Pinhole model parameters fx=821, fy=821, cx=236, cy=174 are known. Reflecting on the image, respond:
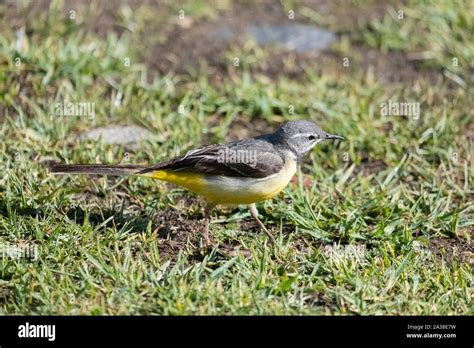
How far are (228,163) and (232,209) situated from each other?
2.71ft

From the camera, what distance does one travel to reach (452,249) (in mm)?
7039

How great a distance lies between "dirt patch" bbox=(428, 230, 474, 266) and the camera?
688cm

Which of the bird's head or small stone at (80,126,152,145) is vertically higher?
small stone at (80,126,152,145)

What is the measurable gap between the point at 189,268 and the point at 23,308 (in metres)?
1.24

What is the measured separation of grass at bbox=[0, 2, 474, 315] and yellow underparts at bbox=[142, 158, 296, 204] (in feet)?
1.20

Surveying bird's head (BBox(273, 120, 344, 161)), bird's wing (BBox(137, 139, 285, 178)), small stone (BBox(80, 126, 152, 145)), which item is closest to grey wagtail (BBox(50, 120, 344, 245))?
bird's wing (BBox(137, 139, 285, 178))

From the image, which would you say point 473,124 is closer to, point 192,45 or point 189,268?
point 192,45

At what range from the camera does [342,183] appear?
26.6 ft

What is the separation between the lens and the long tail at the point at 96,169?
22.5 ft

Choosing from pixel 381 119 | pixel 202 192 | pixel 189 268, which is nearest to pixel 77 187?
pixel 202 192

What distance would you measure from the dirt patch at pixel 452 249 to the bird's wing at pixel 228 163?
1504 millimetres

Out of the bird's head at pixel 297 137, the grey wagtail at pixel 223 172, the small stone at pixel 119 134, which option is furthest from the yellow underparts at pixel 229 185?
the small stone at pixel 119 134

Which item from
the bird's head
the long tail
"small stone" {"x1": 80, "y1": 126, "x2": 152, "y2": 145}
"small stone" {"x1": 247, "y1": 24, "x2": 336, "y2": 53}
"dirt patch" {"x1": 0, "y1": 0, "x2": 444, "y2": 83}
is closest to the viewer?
the long tail

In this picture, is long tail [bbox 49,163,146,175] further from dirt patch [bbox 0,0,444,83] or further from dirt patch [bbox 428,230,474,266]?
dirt patch [bbox 0,0,444,83]
